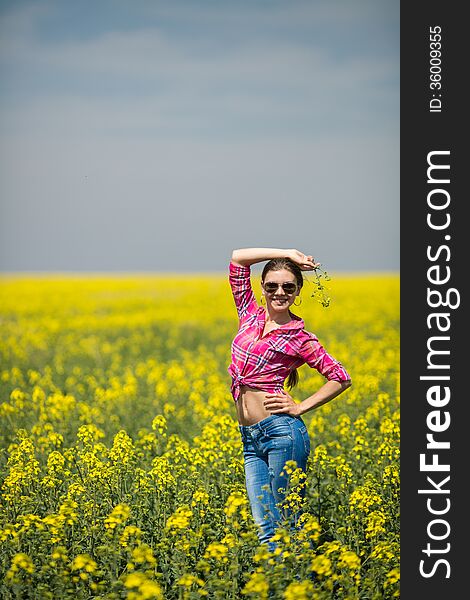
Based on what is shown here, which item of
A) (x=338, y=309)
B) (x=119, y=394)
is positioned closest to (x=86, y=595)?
(x=119, y=394)

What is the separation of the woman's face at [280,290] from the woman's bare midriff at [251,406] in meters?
0.48

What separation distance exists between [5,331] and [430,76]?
16311mm

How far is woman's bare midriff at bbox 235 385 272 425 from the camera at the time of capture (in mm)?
5441

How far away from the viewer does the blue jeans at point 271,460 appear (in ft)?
17.7

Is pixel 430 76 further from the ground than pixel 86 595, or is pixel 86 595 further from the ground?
pixel 430 76

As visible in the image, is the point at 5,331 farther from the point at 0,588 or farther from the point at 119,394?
the point at 0,588

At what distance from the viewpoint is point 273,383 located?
548 centimetres

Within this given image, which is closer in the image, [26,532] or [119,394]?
[26,532]

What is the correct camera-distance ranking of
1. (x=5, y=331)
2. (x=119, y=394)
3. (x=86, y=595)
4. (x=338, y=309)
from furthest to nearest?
1. (x=338, y=309)
2. (x=5, y=331)
3. (x=119, y=394)
4. (x=86, y=595)

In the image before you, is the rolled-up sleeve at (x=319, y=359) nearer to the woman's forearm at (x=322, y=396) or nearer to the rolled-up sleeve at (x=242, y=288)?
the woman's forearm at (x=322, y=396)

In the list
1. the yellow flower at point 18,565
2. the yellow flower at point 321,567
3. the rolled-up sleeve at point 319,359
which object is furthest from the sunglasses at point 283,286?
the yellow flower at point 18,565

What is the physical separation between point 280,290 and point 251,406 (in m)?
0.68

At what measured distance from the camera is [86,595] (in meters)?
5.38

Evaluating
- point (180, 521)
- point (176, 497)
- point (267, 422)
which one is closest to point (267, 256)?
point (267, 422)
